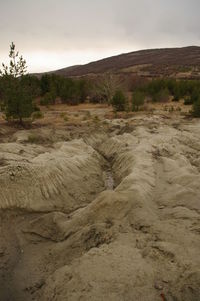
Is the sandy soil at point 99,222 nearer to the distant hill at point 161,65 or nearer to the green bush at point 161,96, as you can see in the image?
the green bush at point 161,96

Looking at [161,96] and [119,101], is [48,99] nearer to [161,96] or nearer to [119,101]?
[119,101]

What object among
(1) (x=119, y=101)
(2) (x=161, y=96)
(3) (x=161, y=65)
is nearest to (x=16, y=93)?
(1) (x=119, y=101)

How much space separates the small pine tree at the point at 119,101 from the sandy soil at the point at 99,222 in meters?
15.4

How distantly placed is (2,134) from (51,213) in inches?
439

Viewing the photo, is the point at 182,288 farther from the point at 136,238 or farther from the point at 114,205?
the point at 114,205

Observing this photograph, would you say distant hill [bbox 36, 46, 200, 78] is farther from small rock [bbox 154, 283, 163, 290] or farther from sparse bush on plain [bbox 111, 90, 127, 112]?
small rock [bbox 154, 283, 163, 290]

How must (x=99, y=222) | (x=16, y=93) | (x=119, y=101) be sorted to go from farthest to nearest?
(x=119, y=101)
(x=16, y=93)
(x=99, y=222)

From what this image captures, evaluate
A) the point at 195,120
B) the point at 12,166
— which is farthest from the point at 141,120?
the point at 12,166

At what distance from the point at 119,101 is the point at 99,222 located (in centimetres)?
2591

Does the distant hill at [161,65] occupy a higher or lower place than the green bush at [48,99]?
higher

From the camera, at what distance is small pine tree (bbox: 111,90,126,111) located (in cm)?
3572

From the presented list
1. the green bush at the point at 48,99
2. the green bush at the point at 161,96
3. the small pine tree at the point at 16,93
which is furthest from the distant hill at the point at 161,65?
the small pine tree at the point at 16,93

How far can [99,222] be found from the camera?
1126 centimetres

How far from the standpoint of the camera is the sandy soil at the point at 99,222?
8.39m
